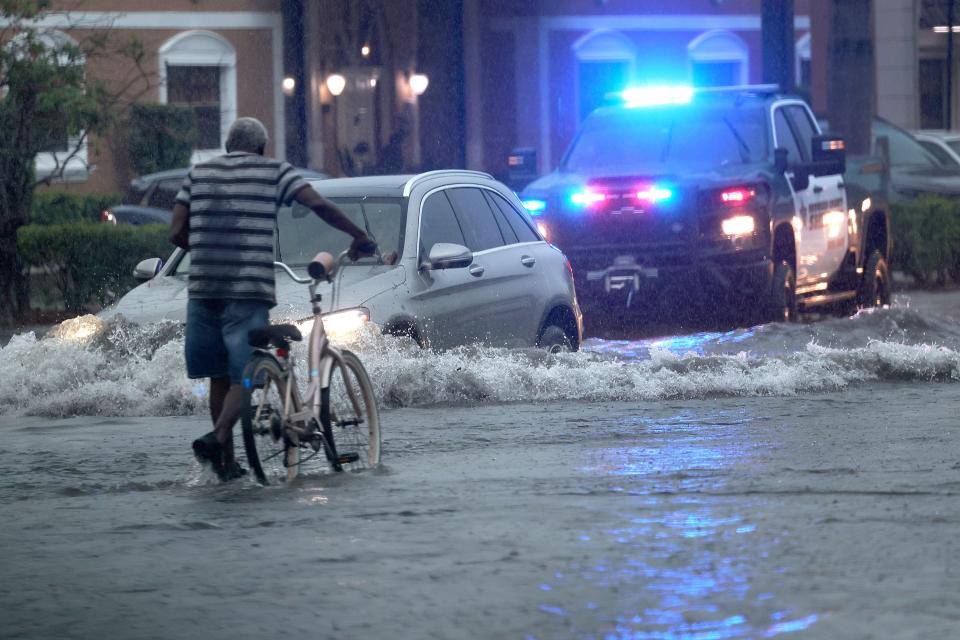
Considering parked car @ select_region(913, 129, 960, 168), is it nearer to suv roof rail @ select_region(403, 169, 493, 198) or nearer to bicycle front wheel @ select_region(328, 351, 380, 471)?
suv roof rail @ select_region(403, 169, 493, 198)

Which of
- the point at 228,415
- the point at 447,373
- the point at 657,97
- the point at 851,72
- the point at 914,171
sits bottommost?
the point at 447,373

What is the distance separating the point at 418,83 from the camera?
38.0m

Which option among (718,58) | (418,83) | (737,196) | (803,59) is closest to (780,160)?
(737,196)

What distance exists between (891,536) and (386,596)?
194cm

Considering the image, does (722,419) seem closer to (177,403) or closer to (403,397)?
(403,397)

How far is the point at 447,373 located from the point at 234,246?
308 cm

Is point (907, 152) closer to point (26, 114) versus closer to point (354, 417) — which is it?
point (26, 114)

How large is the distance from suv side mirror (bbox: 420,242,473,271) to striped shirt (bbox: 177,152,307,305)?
2.54m

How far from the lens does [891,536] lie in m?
6.82

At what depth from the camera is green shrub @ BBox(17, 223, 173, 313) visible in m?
18.0

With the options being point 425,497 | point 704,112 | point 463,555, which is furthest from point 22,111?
point 463,555

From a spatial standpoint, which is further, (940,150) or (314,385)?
(940,150)

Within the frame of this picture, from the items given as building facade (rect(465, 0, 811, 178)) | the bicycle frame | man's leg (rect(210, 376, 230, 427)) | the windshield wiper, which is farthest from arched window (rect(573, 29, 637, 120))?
the bicycle frame

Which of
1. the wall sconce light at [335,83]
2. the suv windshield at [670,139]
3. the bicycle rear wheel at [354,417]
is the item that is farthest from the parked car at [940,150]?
the bicycle rear wheel at [354,417]
